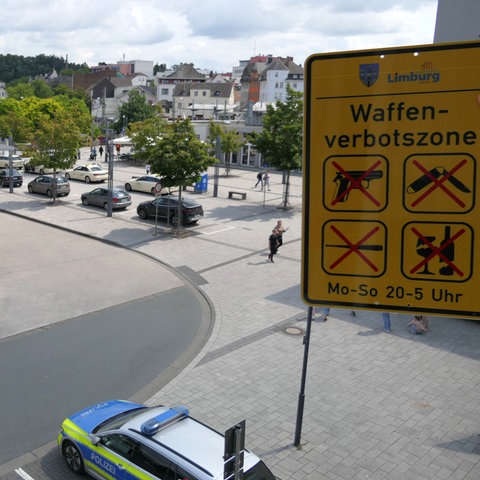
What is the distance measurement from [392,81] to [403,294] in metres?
1.09

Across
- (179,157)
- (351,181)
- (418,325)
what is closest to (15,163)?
(179,157)

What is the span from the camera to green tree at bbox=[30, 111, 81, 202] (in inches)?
1160

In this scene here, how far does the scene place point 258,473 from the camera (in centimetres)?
704

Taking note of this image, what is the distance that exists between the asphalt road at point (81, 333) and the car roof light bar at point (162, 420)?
2.21 meters

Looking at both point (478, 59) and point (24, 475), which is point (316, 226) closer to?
point (478, 59)

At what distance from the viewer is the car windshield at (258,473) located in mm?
6910

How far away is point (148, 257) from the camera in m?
20.9

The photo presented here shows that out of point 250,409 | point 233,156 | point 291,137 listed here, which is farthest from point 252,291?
point 233,156

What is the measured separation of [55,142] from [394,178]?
29.1 metres

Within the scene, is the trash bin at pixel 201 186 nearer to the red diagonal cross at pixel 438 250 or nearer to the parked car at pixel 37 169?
the parked car at pixel 37 169

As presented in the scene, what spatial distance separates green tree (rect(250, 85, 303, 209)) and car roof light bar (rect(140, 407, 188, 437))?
2134cm

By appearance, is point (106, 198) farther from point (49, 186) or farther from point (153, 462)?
point (153, 462)

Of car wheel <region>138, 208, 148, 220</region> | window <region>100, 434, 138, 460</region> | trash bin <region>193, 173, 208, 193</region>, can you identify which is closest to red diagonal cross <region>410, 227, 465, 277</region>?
window <region>100, 434, 138, 460</region>

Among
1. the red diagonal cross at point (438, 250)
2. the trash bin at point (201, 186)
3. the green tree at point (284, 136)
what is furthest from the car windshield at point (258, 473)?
the trash bin at point (201, 186)
